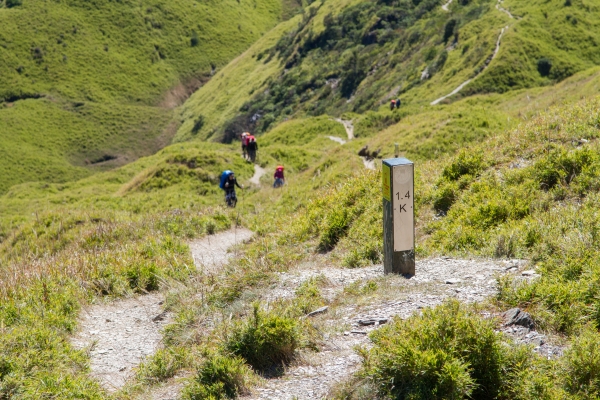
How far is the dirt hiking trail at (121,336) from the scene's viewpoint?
24.4 feet

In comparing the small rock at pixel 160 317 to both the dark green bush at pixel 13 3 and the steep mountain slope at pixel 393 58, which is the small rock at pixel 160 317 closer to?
the steep mountain slope at pixel 393 58

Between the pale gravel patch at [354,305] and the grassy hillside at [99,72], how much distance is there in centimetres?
7971

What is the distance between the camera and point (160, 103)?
388 feet

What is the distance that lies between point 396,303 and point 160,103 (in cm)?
11547

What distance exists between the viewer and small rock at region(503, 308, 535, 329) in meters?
6.71

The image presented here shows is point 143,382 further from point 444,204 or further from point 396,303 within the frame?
point 444,204

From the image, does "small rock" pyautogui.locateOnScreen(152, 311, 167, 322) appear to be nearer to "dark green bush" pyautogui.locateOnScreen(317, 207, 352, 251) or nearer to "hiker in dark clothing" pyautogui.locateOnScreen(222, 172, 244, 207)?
"dark green bush" pyautogui.locateOnScreen(317, 207, 352, 251)

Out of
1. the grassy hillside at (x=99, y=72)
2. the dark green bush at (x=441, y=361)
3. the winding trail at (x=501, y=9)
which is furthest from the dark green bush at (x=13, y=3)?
the dark green bush at (x=441, y=361)

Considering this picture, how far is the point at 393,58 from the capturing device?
77125mm

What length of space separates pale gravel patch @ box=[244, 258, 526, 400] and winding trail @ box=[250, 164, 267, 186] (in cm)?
2128

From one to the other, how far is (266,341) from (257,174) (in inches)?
1034

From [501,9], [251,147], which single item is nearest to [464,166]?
[251,147]

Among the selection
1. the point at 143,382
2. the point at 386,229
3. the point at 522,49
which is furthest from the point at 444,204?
the point at 522,49

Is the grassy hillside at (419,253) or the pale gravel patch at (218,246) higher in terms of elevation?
the grassy hillside at (419,253)
